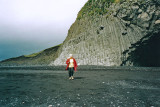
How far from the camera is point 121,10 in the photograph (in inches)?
2283

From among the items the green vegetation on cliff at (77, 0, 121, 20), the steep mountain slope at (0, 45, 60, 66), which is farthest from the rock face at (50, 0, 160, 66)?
the steep mountain slope at (0, 45, 60, 66)

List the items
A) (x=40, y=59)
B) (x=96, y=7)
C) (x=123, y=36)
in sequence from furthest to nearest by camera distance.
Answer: (x=40, y=59) < (x=96, y=7) < (x=123, y=36)

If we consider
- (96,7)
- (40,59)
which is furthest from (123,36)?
(40,59)

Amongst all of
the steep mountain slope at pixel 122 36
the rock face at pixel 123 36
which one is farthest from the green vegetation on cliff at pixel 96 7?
the rock face at pixel 123 36

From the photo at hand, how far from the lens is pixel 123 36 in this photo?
54.7m

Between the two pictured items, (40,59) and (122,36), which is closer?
(122,36)

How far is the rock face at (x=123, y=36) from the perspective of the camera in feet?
173

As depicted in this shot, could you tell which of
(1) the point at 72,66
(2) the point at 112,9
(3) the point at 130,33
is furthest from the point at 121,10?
(1) the point at 72,66

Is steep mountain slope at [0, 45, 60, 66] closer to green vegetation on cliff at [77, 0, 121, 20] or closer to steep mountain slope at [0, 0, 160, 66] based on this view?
green vegetation on cliff at [77, 0, 121, 20]

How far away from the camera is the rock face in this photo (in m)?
52.6

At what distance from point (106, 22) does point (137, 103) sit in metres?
54.3

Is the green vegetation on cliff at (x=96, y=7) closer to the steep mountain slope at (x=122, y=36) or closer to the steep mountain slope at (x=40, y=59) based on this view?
the steep mountain slope at (x=122, y=36)

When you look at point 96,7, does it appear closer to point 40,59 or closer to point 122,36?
point 122,36

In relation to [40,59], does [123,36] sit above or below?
above
